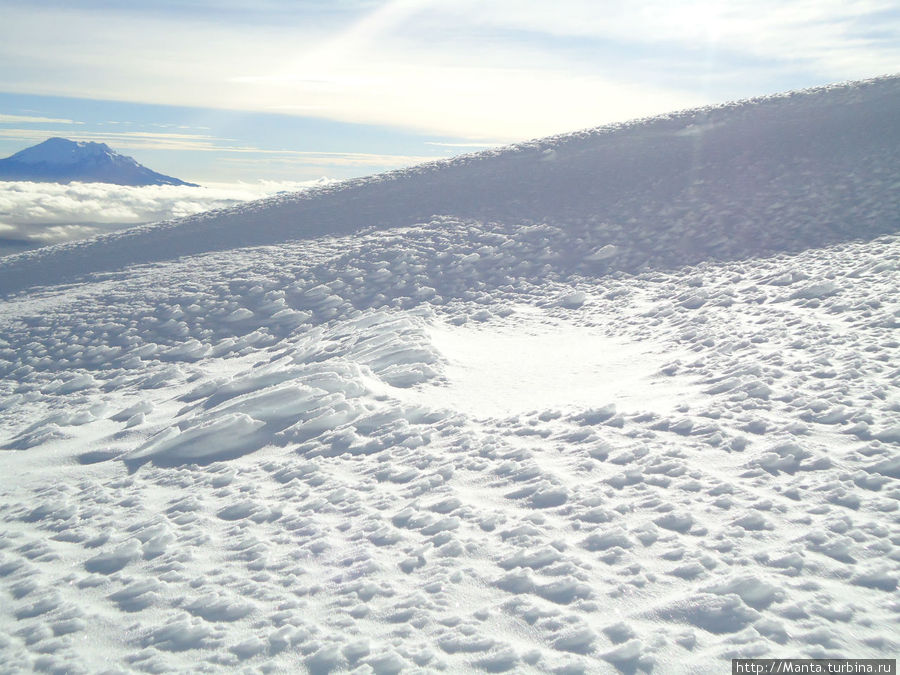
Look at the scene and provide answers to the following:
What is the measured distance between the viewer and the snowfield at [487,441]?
370 cm

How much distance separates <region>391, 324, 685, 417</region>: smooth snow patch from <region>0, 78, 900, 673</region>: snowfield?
0.06m

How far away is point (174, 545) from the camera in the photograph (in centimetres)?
505

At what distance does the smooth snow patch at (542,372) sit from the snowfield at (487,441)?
58 millimetres

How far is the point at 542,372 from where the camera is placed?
8.21 meters

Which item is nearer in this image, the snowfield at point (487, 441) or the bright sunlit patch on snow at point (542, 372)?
the snowfield at point (487, 441)

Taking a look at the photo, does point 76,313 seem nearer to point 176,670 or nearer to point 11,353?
point 11,353

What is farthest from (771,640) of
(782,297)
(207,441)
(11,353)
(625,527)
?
(11,353)

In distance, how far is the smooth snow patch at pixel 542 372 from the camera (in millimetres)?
6961

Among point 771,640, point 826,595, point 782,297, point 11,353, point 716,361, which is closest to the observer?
point 771,640

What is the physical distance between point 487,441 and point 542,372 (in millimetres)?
2288

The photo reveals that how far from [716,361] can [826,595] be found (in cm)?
409

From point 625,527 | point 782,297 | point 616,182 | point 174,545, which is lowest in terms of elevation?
point 174,545

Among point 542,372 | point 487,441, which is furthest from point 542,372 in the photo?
point 487,441

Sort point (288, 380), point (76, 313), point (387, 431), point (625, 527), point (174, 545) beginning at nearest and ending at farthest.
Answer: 1. point (625, 527)
2. point (174, 545)
3. point (387, 431)
4. point (288, 380)
5. point (76, 313)
